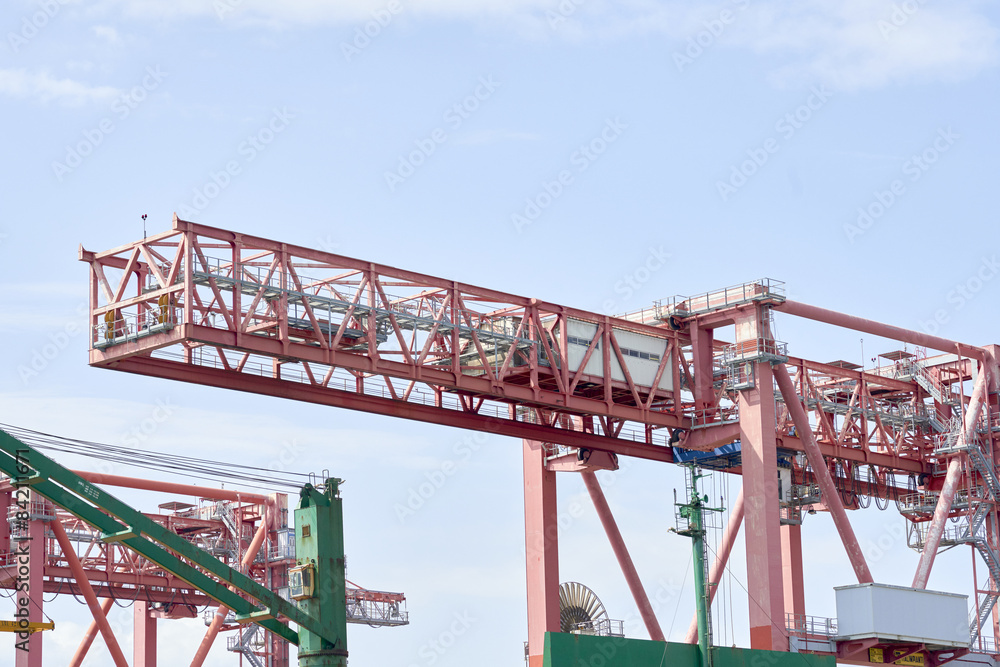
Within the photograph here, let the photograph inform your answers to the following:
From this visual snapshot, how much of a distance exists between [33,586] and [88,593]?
4.80m

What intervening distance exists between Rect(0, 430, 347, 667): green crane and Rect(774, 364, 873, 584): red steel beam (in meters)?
19.6

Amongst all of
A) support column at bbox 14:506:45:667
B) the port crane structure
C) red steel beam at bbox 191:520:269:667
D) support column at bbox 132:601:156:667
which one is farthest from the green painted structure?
support column at bbox 132:601:156:667

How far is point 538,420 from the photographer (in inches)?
2322

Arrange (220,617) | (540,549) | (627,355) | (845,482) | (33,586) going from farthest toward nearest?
(220,617) < (845,482) < (540,549) < (33,586) < (627,355)

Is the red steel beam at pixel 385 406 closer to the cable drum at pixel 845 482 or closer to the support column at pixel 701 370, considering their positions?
the support column at pixel 701 370

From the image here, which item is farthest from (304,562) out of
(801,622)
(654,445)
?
(801,622)

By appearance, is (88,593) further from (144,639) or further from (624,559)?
(624,559)

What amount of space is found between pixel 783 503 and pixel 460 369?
722 inches

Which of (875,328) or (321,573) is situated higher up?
(875,328)

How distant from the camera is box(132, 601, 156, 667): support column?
8000 centimetres

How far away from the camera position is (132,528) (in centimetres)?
4631

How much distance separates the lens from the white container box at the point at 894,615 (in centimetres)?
5906

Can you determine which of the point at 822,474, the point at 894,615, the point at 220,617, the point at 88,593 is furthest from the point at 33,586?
the point at 894,615

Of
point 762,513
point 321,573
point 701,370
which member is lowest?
point 321,573
